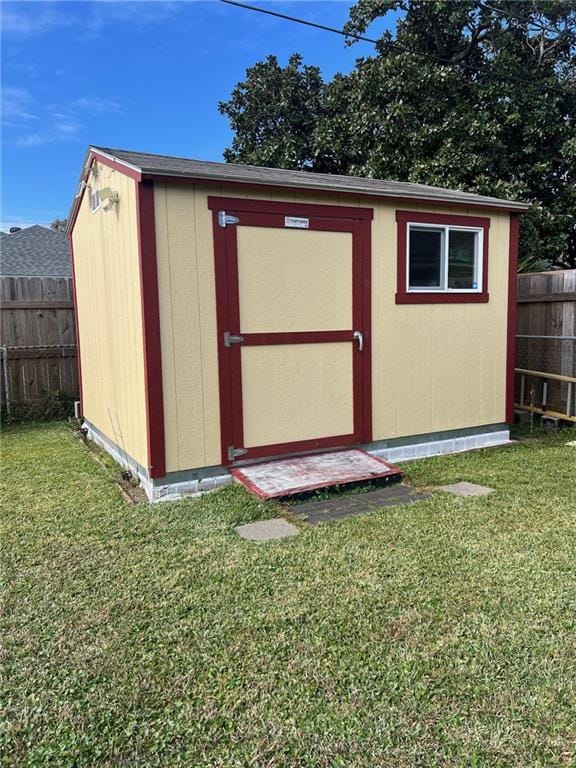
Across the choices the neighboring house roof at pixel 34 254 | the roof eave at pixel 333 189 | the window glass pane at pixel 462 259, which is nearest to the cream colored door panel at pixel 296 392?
the roof eave at pixel 333 189

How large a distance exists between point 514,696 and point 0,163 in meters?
7.35

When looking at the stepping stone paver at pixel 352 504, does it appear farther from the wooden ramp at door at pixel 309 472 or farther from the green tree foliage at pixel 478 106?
the green tree foliage at pixel 478 106

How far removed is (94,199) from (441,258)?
3627 millimetres

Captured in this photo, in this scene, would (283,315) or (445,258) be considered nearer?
(283,315)

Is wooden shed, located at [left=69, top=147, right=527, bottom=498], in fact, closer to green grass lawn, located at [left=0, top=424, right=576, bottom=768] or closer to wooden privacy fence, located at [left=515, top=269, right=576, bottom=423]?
green grass lawn, located at [left=0, top=424, right=576, bottom=768]

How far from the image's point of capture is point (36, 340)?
25.1 ft

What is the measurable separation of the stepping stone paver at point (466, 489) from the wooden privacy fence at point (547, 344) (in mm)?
2791

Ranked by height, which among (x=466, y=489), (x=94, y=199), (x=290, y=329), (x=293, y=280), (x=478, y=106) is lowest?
(x=466, y=489)

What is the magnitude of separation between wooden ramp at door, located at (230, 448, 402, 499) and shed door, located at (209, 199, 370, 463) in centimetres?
13

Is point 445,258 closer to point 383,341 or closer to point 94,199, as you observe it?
point 383,341

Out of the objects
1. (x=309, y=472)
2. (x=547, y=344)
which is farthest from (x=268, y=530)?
(x=547, y=344)

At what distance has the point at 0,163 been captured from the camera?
6.46 meters

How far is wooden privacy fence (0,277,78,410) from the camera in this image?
7.46m

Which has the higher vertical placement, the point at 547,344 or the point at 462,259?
the point at 462,259
